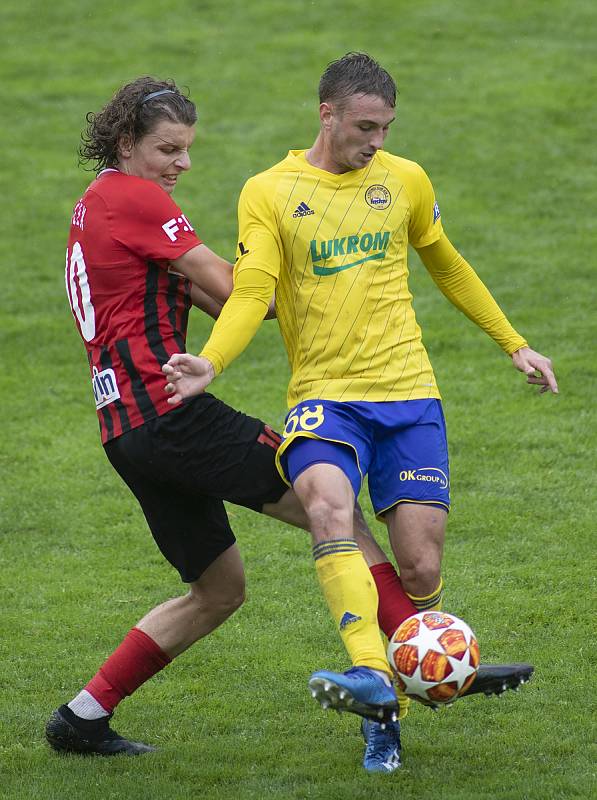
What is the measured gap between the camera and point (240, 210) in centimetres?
536

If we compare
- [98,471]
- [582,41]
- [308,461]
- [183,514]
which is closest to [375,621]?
[308,461]

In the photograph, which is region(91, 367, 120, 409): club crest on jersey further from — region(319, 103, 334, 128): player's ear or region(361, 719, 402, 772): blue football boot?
region(361, 719, 402, 772): blue football boot

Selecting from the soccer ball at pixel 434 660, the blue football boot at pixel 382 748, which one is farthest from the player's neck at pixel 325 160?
the blue football boot at pixel 382 748

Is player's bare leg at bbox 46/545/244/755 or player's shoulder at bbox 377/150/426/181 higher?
player's shoulder at bbox 377/150/426/181

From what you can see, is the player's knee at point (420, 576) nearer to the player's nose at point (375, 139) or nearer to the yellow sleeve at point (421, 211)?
the yellow sleeve at point (421, 211)

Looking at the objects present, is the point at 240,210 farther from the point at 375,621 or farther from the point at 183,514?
the point at 375,621

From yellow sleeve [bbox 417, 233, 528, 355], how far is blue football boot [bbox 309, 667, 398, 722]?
71.7 inches

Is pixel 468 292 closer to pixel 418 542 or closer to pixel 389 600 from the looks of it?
pixel 418 542

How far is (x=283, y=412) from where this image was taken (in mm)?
10375

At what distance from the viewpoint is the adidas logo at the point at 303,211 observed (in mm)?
5246

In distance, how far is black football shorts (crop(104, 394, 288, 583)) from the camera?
5.13 meters

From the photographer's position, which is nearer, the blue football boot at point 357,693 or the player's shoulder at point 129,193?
the blue football boot at point 357,693

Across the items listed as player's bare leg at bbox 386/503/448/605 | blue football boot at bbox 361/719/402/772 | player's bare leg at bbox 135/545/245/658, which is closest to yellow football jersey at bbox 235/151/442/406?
player's bare leg at bbox 386/503/448/605

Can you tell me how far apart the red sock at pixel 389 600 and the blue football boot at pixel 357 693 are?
72 cm
